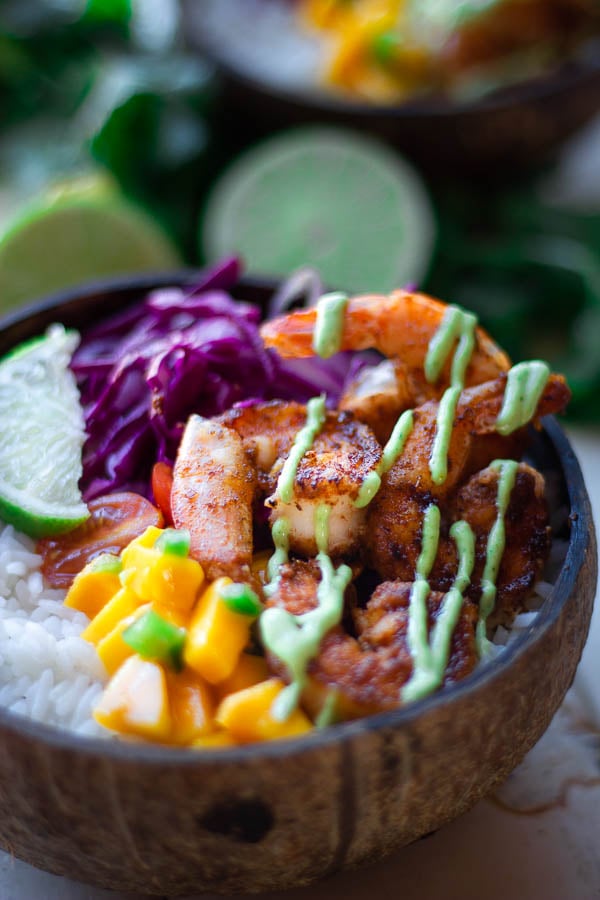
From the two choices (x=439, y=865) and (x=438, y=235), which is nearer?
(x=439, y=865)

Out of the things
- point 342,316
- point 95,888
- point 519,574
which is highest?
point 342,316

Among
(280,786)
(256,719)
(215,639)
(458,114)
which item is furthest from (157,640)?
(458,114)

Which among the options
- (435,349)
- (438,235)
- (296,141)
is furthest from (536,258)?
(435,349)

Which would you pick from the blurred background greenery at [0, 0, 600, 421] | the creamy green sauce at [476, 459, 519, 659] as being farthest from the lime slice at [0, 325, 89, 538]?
the blurred background greenery at [0, 0, 600, 421]

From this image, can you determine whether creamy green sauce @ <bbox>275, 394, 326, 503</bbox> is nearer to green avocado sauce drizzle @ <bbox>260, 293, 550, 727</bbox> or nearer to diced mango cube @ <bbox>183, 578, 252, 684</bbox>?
green avocado sauce drizzle @ <bbox>260, 293, 550, 727</bbox>

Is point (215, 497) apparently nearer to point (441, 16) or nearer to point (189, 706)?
point (189, 706)

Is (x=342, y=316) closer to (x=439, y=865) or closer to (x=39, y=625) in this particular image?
(x=39, y=625)
